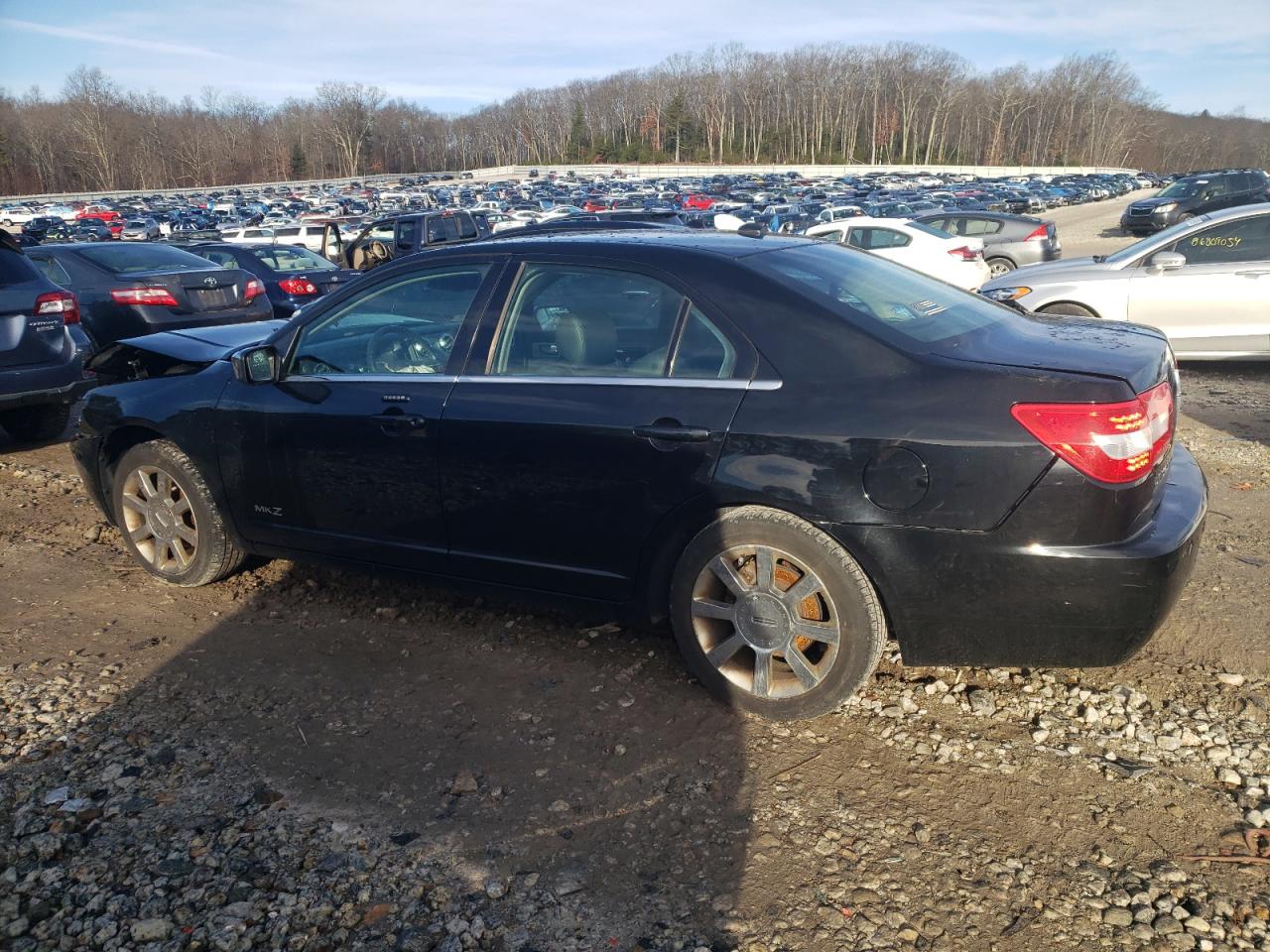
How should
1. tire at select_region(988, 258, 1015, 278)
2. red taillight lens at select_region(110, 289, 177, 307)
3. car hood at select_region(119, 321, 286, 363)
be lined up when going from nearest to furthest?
car hood at select_region(119, 321, 286, 363)
red taillight lens at select_region(110, 289, 177, 307)
tire at select_region(988, 258, 1015, 278)

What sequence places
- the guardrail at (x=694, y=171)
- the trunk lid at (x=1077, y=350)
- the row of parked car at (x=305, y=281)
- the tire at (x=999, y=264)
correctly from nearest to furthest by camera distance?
the trunk lid at (x=1077, y=350) < the row of parked car at (x=305, y=281) < the tire at (x=999, y=264) < the guardrail at (x=694, y=171)

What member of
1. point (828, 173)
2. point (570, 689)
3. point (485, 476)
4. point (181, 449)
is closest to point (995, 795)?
point (570, 689)

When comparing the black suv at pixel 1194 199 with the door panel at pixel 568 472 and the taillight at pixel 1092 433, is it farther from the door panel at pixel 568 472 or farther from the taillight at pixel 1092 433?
the door panel at pixel 568 472

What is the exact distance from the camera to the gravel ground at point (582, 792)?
2.34 m

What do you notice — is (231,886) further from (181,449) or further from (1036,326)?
(1036,326)

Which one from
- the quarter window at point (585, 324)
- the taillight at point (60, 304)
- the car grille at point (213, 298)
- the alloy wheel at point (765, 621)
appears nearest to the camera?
the alloy wheel at point (765, 621)

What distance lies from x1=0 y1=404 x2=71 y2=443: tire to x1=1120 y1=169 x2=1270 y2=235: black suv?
99.3ft

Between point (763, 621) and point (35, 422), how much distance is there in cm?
695

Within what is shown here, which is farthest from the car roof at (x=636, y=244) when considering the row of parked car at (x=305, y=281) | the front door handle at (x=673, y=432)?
the front door handle at (x=673, y=432)

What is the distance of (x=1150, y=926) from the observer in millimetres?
2258

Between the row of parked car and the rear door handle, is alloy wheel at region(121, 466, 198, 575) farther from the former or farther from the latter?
the rear door handle

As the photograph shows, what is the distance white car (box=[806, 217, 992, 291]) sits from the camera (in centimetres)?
1557

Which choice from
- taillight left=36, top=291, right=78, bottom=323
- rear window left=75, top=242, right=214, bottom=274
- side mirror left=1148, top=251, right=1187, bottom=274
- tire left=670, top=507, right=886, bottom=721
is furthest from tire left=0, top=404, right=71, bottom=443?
side mirror left=1148, top=251, right=1187, bottom=274

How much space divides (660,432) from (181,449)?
2465mm
